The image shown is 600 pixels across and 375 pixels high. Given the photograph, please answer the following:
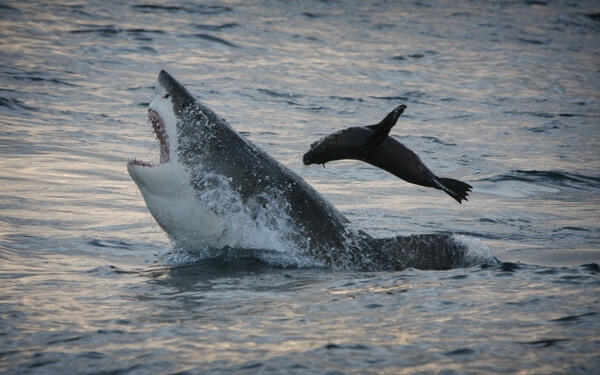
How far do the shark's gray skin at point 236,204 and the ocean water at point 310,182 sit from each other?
23 cm

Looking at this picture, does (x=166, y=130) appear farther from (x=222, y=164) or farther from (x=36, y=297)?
(x=36, y=297)

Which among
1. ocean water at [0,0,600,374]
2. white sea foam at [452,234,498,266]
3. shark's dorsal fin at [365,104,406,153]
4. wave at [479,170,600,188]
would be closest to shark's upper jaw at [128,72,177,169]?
ocean water at [0,0,600,374]

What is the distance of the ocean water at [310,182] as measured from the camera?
4633mm

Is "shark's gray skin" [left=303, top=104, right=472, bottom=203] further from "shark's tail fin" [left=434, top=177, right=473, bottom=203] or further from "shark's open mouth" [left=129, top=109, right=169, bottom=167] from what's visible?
"shark's open mouth" [left=129, top=109, right=169, bottom=167]

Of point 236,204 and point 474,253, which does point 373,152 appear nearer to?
point 236,204

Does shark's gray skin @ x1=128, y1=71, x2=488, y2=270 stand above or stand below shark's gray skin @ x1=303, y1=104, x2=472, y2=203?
below

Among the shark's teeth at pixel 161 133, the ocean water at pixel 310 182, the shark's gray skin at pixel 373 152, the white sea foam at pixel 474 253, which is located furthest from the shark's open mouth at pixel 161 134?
the white sea foam at pixel 474 253

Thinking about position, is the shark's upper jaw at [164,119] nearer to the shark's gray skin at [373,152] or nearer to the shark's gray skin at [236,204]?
the shark's gray skin at [236,204]

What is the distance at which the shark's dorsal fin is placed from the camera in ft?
19.4

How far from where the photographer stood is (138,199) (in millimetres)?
9625

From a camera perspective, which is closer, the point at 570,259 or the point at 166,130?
the point at 166,130

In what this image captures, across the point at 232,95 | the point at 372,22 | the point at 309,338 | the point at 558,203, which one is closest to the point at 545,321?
the point at 309,338

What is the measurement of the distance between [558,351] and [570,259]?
349cm

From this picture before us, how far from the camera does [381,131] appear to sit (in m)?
6.09
